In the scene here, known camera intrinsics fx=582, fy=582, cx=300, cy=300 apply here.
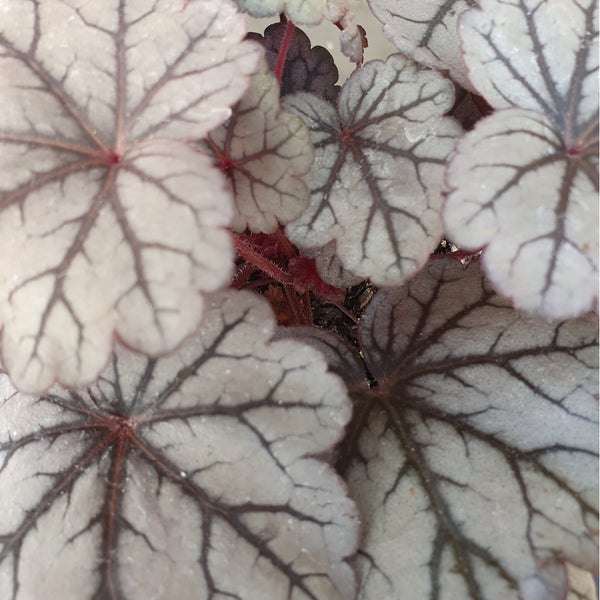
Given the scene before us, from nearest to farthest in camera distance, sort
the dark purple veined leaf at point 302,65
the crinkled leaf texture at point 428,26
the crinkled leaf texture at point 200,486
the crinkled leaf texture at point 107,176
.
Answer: the crinkled leaf texture at point 107,176 < the crinkled leaf texture at point 200,486 < the crinkled leaf texture at point 428,26 < the dark purple veined leaf at point 302,65

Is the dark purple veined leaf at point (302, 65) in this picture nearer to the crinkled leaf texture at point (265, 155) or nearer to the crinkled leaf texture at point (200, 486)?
the crinkled leaf texture at point (265, 155)

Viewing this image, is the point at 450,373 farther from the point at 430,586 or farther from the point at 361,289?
the point at 361,289

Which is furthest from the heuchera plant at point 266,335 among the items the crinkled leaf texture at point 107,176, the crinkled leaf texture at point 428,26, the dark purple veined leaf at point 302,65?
the dark purple veined leaf at point 302,65

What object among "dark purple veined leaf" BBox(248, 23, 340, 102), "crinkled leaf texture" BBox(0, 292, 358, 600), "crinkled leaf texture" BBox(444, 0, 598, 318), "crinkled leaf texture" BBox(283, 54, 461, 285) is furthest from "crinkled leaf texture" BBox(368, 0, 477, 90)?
"crinkled leaf texture" BBox(0, 292, 358, 600)

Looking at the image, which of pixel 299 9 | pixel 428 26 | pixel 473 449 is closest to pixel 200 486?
pixel 473 449

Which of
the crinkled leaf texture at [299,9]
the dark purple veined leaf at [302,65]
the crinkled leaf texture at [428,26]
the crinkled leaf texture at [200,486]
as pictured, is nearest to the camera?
the crinkled leaf texture at [200,486]

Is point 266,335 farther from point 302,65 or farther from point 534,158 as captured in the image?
point 302,65
